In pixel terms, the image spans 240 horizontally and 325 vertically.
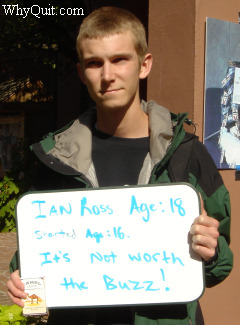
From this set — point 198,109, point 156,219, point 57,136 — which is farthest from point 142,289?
point 198,109

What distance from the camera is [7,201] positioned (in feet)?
26.3

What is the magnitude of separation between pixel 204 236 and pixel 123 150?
1.75 feet

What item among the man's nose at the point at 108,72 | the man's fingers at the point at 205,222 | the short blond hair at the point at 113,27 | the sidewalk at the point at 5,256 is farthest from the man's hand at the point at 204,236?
the sidewalk at the point at 5,256

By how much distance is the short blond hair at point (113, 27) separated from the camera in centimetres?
193

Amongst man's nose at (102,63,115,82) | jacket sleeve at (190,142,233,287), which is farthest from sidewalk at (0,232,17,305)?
man's nose at (102,63,115,82)

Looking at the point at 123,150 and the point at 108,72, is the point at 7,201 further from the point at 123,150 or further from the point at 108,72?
the point at 108,72

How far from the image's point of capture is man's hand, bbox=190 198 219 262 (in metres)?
1.70

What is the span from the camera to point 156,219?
1.82 metres

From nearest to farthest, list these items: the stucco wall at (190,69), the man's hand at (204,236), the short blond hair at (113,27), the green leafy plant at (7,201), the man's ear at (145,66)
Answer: the man's hand at (204,236), the short blond hair at (113,27), the man's ear at (145,66), the stucco wall at (190,69), the green leafy plant at (7,201)

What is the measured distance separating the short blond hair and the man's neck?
23 centimetres

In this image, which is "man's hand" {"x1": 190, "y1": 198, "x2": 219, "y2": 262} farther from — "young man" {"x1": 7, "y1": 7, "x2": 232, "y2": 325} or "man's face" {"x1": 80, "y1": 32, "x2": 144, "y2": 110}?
"man's face" {"x1": 80, "y1": 32, "x2": 144, "y2": 110}

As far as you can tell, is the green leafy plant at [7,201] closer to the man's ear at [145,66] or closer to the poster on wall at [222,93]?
the poster on wall at [222,93]

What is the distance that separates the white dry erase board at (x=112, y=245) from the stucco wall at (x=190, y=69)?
1.65 metres

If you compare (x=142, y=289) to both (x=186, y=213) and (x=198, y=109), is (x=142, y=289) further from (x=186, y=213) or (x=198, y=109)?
(x=198, y=109)
